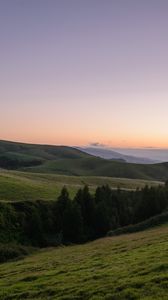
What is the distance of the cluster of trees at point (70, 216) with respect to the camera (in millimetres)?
69062

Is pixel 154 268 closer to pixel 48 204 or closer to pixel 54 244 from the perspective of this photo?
pixel 54 244

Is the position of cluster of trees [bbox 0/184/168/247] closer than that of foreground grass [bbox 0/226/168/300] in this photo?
No

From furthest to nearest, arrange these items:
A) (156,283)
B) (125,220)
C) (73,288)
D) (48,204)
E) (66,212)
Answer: (125,220) → (48,204) → (66,212) → (73,288) → (156,283)

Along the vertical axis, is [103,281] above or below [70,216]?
above

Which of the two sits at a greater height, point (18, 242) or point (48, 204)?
point (48, 204)

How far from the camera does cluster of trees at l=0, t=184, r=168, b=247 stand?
69.1m

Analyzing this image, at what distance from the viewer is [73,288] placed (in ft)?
76.2

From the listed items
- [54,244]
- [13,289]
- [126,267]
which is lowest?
[54,244]

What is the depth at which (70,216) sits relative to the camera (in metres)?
76.9

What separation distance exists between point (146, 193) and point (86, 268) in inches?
2295

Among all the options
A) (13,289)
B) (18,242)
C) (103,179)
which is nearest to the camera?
(13,289)

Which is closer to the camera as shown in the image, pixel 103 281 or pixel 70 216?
pixel 103 281

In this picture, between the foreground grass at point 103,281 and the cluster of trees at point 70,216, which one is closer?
the foreground grass at point 103,281

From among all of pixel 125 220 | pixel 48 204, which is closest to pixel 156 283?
→ pixel 48 204
